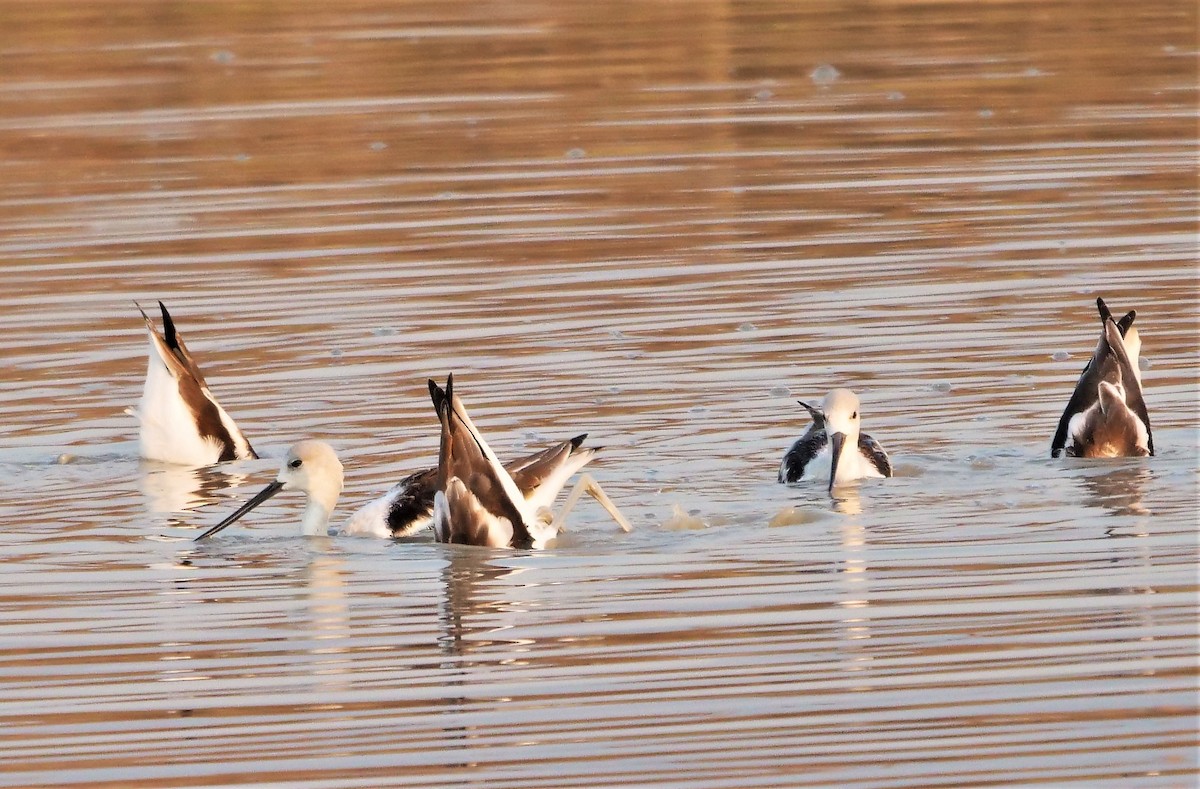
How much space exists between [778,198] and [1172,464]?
7513mm

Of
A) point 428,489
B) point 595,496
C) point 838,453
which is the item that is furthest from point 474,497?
point 838,453

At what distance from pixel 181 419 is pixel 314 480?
2079 mm

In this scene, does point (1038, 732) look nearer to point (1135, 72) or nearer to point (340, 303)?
point (340, 303)

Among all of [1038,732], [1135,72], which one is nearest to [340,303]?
[1038,732]

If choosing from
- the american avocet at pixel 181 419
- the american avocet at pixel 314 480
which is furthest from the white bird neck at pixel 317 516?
the american avocet at pixel 181 419

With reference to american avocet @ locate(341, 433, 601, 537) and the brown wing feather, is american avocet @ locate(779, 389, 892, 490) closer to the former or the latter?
american avocet @ locate(341, 433, 601, 537)

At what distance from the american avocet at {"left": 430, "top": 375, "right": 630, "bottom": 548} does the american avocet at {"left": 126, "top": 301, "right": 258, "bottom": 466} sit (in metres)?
2.48

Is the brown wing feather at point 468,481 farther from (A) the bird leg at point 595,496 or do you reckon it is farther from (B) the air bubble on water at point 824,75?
(B) the air bubble on water at point 824,75

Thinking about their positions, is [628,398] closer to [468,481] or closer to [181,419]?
[181,419]

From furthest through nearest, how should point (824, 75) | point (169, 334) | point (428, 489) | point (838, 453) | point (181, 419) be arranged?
point (824, 75), point (169, 334), point (181, 419), point (838, 453), point (428, 489)

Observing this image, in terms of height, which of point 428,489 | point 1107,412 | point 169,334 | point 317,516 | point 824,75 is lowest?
point 317,516

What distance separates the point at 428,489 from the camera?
1018 cm

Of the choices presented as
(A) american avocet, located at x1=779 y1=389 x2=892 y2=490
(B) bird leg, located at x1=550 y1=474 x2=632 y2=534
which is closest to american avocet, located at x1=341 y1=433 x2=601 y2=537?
(B) bird leg, located at x1=550 y1=474 x2=632 y2=534

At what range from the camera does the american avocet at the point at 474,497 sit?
9.62 meters
